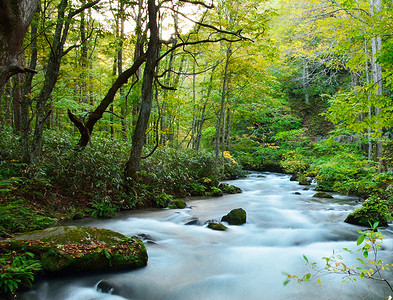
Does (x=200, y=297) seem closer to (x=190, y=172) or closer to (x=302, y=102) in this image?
(x=190, y=172)

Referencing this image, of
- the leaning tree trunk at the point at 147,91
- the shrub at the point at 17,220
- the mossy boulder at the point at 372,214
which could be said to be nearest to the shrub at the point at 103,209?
the leaning tree trunk at the point at 147,91

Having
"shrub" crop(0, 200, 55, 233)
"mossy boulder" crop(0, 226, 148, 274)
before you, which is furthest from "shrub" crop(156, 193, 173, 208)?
"mossy boulder" crop(0, 226, 148, 274)

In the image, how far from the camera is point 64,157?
6.78m

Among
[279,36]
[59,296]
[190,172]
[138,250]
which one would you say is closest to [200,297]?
[138,250]

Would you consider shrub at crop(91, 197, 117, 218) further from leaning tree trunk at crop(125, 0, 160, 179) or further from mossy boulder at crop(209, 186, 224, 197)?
mossy boulder at crop(209, 186, 224, 197)

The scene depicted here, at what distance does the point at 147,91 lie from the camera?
7.21 m

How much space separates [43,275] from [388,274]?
5.00 m

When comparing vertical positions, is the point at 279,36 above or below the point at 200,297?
above

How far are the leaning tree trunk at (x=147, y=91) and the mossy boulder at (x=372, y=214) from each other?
5968 millimetres

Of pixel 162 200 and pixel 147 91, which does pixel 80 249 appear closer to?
pixel 162 200

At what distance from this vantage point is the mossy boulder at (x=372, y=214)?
608 cm

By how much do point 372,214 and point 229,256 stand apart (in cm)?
390

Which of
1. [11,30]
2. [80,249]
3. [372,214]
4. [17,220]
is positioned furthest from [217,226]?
[11,30]

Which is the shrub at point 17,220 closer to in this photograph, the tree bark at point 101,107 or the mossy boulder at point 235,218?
the tree bark at point 101,107
